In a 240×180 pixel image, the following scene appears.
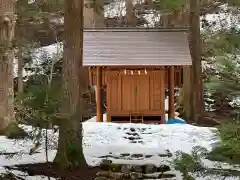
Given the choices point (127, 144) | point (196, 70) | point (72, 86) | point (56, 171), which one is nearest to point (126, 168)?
point (56, 171)

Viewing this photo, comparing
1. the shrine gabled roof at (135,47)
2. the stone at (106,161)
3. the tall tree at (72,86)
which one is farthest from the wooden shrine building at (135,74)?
the tall tree at (72,86)

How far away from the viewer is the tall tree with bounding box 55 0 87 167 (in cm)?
751

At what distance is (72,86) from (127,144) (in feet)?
8.04

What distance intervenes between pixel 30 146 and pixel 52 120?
1.93 metres

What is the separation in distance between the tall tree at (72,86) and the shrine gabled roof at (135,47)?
7.19 m

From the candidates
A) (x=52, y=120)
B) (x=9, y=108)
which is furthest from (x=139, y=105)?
(x=52, y=120)

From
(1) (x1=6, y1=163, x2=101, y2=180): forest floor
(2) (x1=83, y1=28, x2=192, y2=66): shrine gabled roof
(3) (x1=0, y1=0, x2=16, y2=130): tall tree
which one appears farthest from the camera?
(2) (x1=83, y1=28, x2=192, y2=66): shrine gabled roof

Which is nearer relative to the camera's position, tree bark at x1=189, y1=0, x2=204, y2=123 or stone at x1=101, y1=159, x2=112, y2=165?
stone at x1=101, y1=159, x2=112, y2=165

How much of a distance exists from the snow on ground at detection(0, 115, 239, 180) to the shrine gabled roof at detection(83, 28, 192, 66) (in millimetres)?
3438

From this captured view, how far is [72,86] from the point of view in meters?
7.58

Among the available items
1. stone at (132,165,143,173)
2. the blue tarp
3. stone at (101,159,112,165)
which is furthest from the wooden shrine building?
stone at (132,165,143,173)

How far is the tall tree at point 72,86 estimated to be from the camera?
24.6 feet

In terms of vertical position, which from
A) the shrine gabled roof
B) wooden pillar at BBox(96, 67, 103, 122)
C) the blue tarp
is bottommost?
the blue tarp

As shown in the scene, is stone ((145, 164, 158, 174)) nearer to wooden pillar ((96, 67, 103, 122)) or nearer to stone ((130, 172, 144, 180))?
stone ((130, 172, 144, 180))
